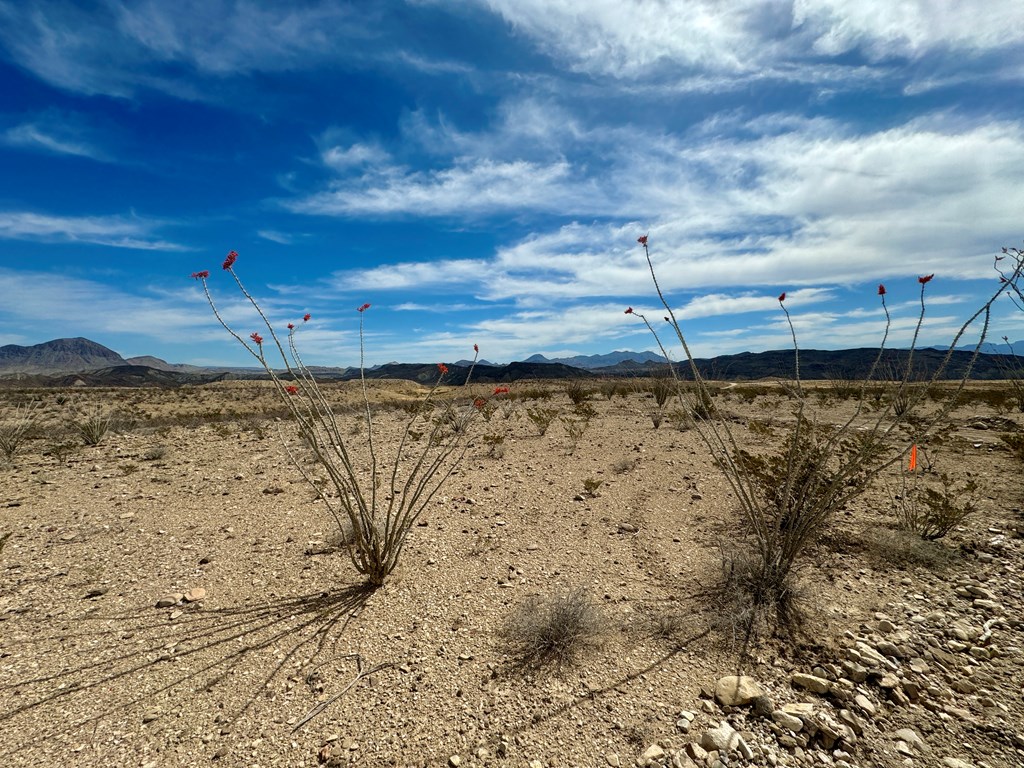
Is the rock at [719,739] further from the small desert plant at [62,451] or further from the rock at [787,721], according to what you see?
the small desert plant at [62,451]

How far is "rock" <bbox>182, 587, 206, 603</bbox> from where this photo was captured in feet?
11.6

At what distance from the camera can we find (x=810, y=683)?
2465mm

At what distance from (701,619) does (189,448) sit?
32.7 feet

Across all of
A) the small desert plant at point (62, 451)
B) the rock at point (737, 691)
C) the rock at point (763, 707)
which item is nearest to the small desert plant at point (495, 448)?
the rock at point (737, 691)

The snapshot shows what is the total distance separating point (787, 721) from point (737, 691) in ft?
0.81

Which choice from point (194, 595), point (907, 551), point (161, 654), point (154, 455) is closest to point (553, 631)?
point (161, 654)

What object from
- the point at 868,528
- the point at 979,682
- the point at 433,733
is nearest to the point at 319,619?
the point at 433,733

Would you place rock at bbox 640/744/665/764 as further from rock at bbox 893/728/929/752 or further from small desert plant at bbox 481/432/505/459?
small desert plant at bbox 481/432/505/459

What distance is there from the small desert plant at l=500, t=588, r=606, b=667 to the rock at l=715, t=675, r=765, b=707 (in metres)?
0.72

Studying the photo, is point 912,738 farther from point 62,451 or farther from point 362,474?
point 62,451

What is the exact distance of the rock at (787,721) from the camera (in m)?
2.21

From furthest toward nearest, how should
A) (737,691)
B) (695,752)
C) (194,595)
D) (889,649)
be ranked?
(194,595), (889,649), (737,691), (695,752)

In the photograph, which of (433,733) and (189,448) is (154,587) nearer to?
(433,733)

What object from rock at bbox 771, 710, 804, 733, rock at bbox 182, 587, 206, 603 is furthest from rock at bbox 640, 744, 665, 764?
rock at bbox 182, 587, 206, 603
